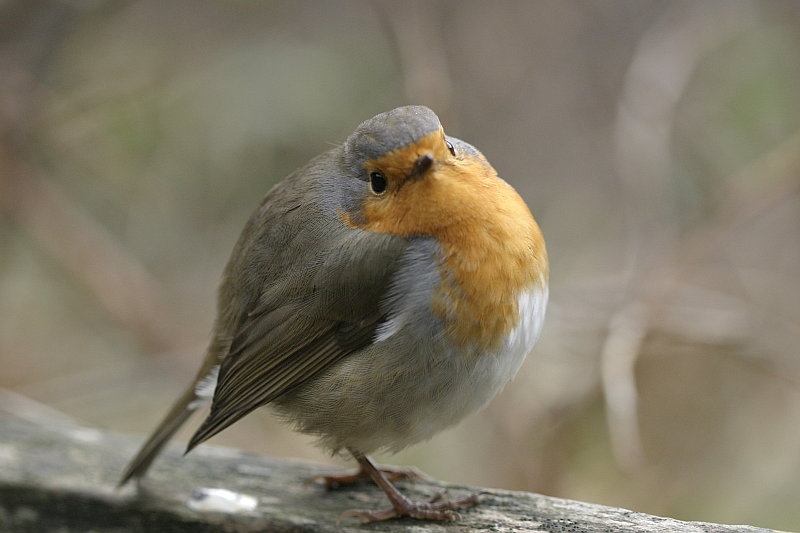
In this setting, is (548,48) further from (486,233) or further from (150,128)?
(486,233)

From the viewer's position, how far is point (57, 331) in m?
5.54

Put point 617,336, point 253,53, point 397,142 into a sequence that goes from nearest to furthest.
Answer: point 397,142
point 617,336
point 253,53

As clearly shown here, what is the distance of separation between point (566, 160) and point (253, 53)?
6.89 ft

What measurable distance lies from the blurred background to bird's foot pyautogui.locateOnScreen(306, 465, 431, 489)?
0.87 meters

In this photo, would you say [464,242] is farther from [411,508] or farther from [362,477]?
[362,477]

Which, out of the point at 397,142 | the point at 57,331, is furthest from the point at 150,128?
the point at 397,142

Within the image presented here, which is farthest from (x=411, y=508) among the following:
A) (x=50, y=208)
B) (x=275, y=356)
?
(x=50, y=208)

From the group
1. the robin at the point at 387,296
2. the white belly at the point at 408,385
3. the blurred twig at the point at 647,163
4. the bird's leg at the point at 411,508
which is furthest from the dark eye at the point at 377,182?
the blurred twig at the point at 647,163

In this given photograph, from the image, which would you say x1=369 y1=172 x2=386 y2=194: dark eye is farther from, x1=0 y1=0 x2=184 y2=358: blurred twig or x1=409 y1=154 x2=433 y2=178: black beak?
x1=0 y1=0 x2=184 y2=358: blurred twig

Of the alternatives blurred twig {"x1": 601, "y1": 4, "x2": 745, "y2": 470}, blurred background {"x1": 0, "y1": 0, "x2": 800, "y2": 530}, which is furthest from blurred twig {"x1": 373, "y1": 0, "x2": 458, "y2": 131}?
blurred twig {"x1": 601, "y1": 4, "x2": 745, "y2": 470}

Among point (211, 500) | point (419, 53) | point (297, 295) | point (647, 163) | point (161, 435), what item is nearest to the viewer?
point (297, 295)

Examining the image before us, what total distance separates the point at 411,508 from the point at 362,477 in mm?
373

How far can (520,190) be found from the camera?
19.6 ft

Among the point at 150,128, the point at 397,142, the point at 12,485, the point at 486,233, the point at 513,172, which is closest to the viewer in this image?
the point at 397,142
